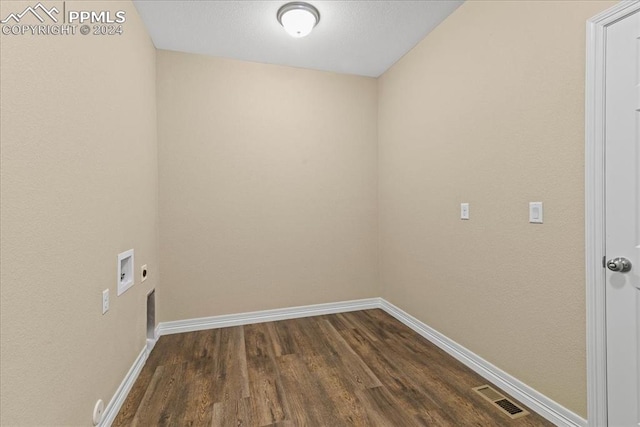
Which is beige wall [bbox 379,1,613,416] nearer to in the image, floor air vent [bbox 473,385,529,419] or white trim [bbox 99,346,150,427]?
floor air vent [bbox 473,385,529,419]

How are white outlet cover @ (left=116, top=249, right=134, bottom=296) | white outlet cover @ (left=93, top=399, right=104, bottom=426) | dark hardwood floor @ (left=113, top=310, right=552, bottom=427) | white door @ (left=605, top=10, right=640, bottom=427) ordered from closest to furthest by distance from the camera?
white door @ (left=605, top=10, right=640, bottom=427) < white outlet cover @ (left=93, top=399, right=104, bottom=426) < dark hardwood floor @ (left=113, top=310, right=552, bottom=427) < white outlet cover @ (left=116, top=249, right=134, bottom=296)

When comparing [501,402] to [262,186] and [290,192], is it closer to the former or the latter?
[290,192]

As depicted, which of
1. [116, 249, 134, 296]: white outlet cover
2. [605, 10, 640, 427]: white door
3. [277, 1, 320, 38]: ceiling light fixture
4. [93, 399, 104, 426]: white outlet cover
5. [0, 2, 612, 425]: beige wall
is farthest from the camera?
[277, 1, 320, 38]: ceiling light fixture

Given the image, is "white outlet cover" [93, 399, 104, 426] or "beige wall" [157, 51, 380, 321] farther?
"beige wall" [157, 51, 380, 321]

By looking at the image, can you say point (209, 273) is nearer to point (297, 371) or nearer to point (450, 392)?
point (297, 371)

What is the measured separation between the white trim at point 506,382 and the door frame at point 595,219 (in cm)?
14

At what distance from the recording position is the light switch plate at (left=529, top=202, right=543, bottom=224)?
67.0 inches

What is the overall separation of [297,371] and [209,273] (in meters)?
1.36

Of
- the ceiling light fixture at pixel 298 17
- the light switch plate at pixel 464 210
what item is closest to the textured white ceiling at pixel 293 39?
the ceiling light fixture at pixel 298 17

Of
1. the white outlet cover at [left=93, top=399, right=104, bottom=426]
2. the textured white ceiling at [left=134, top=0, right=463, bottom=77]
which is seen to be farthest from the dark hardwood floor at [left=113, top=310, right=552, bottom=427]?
the textured white ceiling at [left=134, top=0, right=463, bottom=77]

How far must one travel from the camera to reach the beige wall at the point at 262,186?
114 inches

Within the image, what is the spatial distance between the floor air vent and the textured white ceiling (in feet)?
9.13

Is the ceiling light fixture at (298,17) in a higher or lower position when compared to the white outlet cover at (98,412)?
higher

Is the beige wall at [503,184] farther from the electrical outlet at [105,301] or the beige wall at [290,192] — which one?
the electrical outlet at [105,301]
